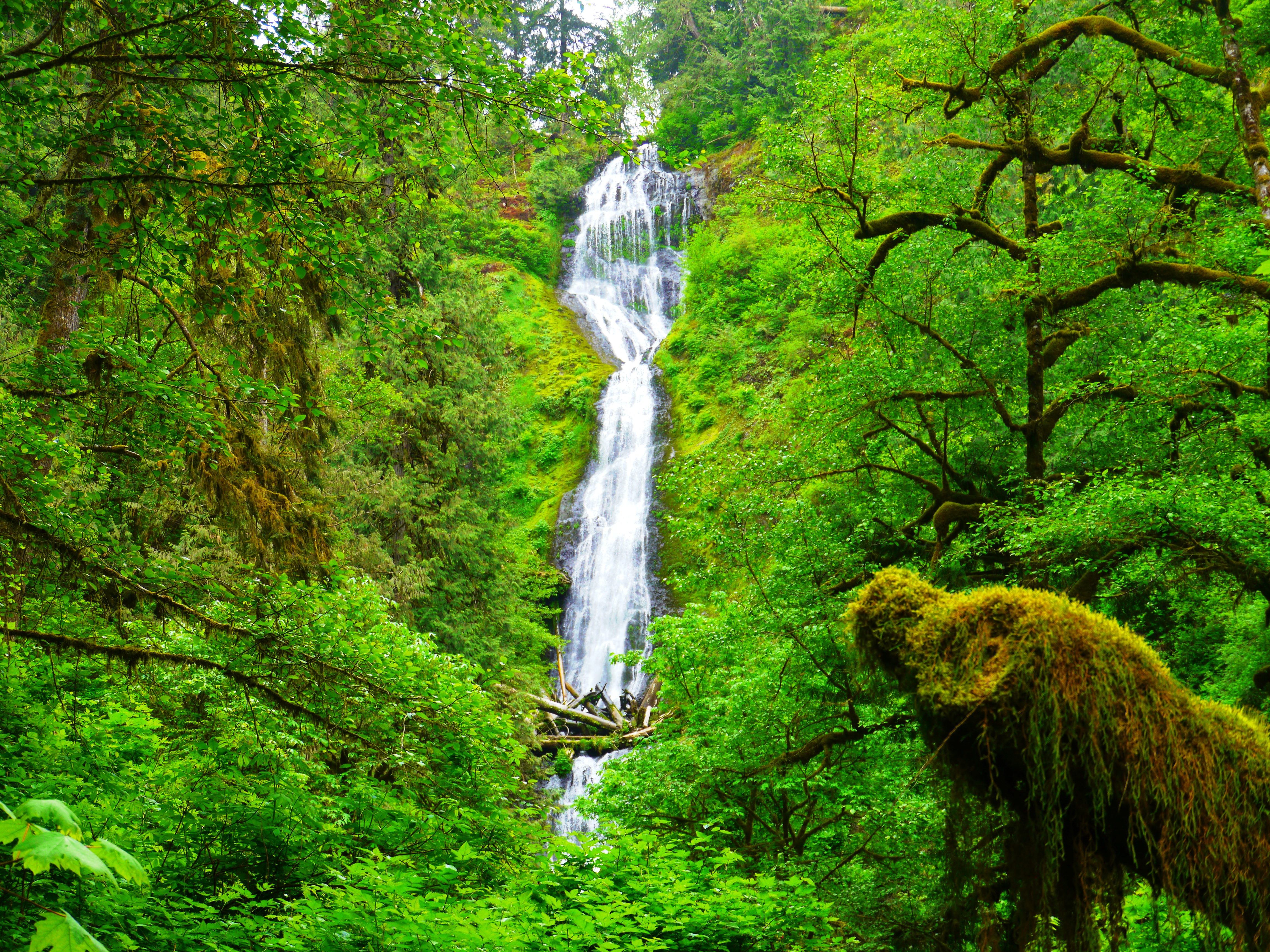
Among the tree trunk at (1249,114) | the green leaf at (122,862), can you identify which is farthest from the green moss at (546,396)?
the green leaf at (122,862)

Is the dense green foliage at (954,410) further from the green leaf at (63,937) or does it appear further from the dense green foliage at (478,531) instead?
the green leaf at (63,937)

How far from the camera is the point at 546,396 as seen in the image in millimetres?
29953

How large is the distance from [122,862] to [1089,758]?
298 cm

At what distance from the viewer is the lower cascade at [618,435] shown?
63.5 ft

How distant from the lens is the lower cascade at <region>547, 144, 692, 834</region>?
1936cm

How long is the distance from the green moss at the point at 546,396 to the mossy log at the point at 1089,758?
1987 cm

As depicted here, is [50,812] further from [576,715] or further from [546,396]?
[546,396]

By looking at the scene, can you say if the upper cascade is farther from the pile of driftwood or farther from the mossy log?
the mossy log

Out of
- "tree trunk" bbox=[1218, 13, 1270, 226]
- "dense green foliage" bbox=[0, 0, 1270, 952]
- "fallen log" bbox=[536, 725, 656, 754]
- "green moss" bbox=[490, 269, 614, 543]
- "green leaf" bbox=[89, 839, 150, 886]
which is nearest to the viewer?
"green leaf" bbox=[89, 839, 150, 886]

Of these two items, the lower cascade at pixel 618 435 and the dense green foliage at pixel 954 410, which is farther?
the lower cascade at pixel 618 435

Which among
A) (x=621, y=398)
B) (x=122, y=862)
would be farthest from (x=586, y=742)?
(x=122, y=862)

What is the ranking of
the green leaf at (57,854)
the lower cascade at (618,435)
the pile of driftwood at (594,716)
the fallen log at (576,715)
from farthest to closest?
the lower cascade at (618,435) < the fallen log at (576,715) < the pile of driftwood at (594,716) < the green leaf at (57,854)

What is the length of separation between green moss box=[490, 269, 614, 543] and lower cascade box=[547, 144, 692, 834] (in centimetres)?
59

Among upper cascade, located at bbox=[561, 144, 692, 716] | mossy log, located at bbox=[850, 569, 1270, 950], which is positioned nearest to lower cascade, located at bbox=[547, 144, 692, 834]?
upper cascade, located at bbox=[561, 144, 692, 716]
